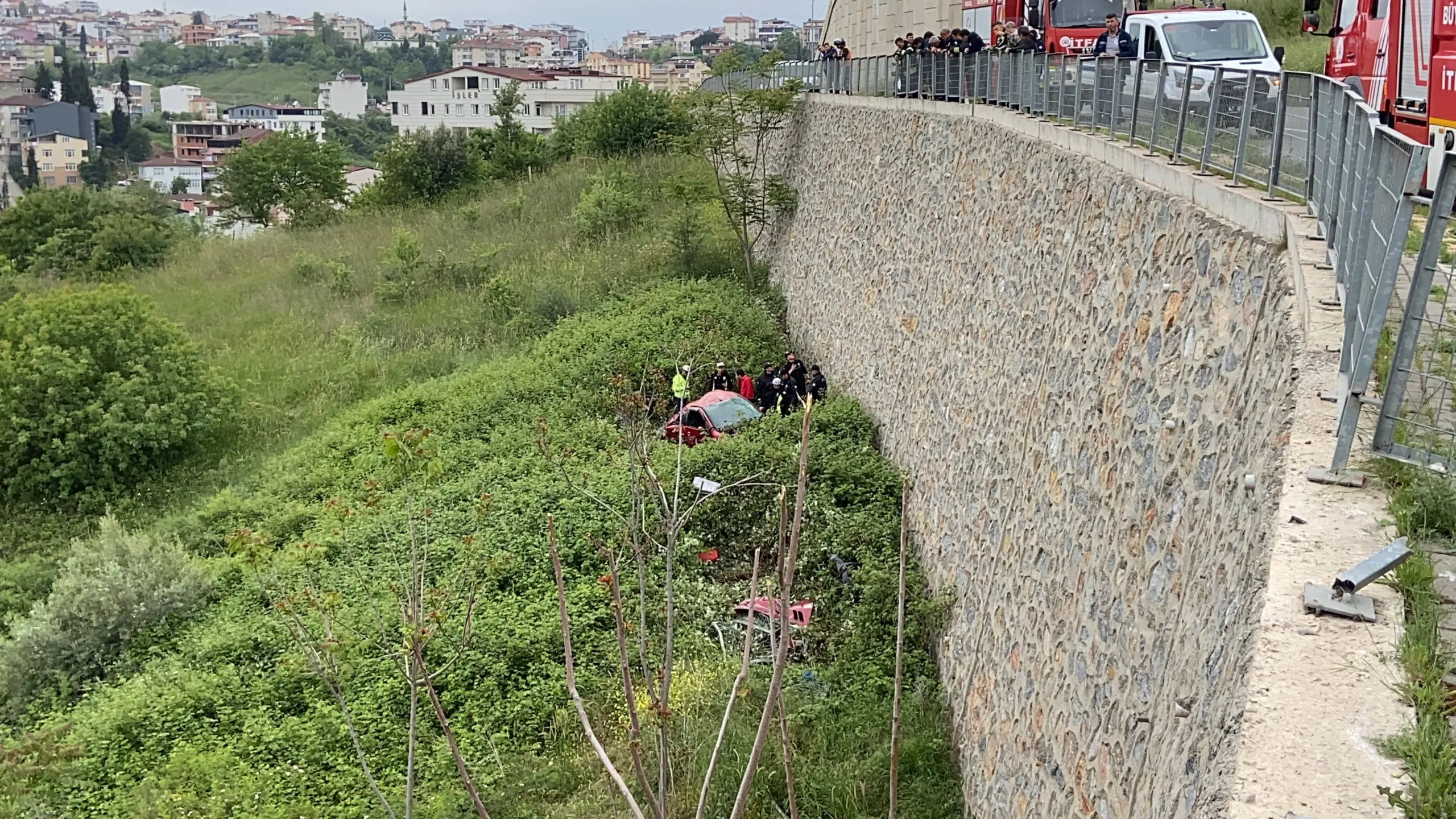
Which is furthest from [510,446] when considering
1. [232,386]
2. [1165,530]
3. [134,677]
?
[1165,530]

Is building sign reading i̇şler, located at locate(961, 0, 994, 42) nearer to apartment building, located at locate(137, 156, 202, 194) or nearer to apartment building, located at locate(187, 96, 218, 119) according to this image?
apartment building, located at locate(137, 156, 202, 194)

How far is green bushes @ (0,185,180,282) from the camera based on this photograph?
37188 mm

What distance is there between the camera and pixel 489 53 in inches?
6654

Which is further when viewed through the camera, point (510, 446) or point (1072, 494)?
point (510, 446)

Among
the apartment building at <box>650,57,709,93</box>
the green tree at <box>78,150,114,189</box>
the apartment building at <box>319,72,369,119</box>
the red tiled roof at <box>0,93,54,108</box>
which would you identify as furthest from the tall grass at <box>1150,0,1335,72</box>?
the red tiled roof at <box>0,93,54,108</box>

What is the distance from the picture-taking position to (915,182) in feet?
48.7

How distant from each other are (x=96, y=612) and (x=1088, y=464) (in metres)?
10.7

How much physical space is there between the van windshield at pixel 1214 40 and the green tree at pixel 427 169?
94.9 ft

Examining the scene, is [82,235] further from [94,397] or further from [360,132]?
[360,132]

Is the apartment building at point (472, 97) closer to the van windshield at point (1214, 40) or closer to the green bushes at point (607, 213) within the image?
A: the green bushes at point (607, 213)

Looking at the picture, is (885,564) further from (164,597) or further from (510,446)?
(164,597)

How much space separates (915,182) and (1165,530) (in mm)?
10177

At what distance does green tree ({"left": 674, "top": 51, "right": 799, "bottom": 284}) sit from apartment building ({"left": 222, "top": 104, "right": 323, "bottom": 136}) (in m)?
111

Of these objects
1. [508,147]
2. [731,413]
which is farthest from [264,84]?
[731,413]
